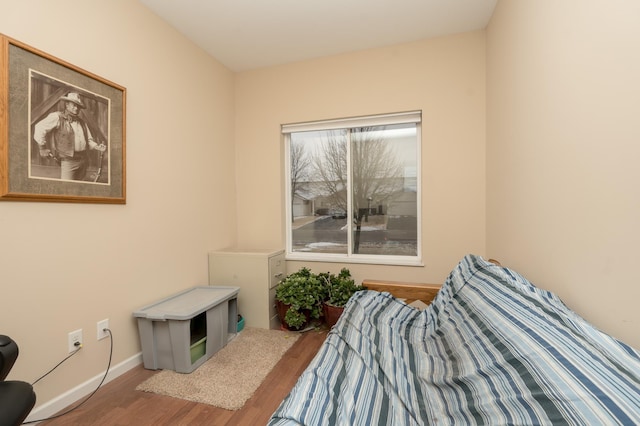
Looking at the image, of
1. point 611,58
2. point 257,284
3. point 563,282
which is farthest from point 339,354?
point 257,284

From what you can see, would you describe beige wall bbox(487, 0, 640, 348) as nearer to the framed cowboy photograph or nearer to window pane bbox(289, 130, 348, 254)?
window pane bbox(289, 130, 348, 254)

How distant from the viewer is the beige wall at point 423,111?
259 cm

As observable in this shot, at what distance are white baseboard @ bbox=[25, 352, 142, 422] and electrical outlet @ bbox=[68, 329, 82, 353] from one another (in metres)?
0.24

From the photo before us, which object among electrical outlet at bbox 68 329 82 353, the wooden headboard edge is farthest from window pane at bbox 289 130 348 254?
electrical outlet at bbox 68 329 82 353

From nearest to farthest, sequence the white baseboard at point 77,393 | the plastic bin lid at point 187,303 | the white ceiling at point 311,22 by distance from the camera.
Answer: the white baseboard at point 77,393 → the plastic bin lid at point 187,303 → the white ceiling at point 311,22

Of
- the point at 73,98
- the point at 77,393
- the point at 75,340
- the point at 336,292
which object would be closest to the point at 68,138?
the point at 73,98

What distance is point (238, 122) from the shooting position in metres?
3.31

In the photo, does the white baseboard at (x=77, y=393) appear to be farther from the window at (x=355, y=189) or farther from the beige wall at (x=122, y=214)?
the window at (x=355, y=189)

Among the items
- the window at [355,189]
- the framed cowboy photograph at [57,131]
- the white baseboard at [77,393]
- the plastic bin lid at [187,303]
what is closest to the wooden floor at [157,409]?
the white baseboard at [77,393]

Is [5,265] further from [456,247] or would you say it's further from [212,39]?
[456,247]

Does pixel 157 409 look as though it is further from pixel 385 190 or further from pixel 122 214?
pixel 385 190

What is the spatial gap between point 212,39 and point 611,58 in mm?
2789

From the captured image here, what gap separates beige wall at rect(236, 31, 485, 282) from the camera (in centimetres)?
259

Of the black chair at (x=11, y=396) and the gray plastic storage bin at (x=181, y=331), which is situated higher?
the black chair at (x=11, y=396)
